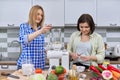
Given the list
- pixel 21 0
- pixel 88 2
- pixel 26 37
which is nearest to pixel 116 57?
pixel 88 2

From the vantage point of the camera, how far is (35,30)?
2455 mm

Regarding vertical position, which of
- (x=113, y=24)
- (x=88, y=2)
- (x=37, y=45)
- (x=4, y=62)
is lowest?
(x=4, y=62)

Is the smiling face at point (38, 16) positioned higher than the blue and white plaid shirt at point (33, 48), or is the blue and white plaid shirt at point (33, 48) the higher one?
the smiling face at point (38, 16)

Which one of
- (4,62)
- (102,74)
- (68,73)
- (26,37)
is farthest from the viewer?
(4,62)

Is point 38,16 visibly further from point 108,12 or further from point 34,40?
point 108,12

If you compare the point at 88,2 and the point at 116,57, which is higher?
the point at 88,2

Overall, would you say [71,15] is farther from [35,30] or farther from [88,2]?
[35,30]

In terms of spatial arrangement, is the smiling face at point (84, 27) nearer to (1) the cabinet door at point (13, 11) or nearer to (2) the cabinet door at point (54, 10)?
(2) the cabinet door at point (54, 10)

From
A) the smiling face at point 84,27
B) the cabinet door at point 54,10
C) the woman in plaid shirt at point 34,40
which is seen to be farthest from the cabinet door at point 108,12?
the woman in plaid shirt at point 34,40

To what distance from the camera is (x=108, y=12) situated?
3.65 meters

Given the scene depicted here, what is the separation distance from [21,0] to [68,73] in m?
1.91

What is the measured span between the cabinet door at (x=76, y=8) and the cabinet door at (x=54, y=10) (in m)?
0.07

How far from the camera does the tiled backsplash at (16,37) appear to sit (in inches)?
156

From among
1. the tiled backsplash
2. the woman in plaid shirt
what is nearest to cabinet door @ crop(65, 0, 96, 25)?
the tiled backsplash
